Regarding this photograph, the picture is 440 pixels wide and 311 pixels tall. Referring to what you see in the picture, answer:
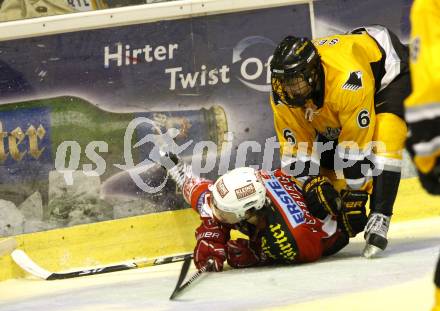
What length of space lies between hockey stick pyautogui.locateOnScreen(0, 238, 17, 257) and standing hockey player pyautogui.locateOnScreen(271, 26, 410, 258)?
4.99 feet

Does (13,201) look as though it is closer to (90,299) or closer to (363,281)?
(90,299)

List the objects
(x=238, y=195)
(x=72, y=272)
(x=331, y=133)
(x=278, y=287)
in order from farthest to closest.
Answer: (x=72, y=272)
(x=331, y=133)
(x=238, y=195)
(x=278, y=287)

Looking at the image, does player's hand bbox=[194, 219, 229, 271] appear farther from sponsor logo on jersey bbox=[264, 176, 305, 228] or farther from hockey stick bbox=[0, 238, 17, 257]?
hockey stick bbox=[0, 238, 17, 257]

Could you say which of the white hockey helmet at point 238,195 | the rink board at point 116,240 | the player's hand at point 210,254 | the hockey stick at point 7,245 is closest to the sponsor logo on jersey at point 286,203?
the white hockey helmet at point 238,195

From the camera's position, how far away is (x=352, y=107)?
13.2ft

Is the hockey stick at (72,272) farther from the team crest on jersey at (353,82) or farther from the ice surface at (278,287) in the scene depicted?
the team crest on jersey at (353,82)

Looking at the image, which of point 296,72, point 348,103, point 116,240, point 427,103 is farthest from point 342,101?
point 427,103

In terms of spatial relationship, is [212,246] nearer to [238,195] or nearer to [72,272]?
[238,195]

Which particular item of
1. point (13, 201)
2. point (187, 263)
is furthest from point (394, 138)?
point (13, 201)

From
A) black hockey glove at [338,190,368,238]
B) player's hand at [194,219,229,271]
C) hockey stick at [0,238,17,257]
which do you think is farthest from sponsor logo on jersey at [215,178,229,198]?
hockey stick at [0,238,17,257]

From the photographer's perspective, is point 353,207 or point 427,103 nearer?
point 427,103

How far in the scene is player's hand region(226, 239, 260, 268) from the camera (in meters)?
4.14

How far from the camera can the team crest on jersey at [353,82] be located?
4008 millimetres

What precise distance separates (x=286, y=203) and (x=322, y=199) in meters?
0.18
